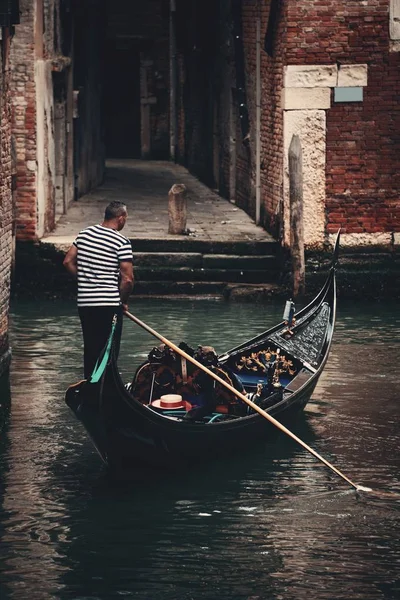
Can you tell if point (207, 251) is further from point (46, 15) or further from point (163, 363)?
Result: point (163, 363)

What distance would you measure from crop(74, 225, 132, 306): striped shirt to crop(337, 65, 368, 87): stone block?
539cm

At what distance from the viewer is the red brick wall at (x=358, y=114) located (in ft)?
40.1

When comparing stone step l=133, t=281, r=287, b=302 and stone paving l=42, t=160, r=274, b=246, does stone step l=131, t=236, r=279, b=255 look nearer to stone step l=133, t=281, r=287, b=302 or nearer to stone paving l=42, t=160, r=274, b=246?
stone paving l=42, t=160, r=274, b=246

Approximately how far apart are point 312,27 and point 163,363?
17.8ft

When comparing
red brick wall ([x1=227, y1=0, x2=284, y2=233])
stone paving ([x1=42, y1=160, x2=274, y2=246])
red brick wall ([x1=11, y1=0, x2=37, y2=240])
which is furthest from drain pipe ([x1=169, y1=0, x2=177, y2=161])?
red brick wall ([x1=11, y1=0, x2=37, y2=240])

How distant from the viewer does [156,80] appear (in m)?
21.7

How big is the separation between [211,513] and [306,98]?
21.0ft

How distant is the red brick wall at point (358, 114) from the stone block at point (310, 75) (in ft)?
0.18

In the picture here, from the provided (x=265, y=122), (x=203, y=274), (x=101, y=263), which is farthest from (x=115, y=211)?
(x=265, y=122)

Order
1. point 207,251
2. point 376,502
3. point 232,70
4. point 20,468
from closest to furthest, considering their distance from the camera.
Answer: point 376,502 → point 20,468 → point 207,251 → point 232,70

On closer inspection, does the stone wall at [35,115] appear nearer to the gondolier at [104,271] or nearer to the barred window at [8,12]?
the barred window at [8,12]

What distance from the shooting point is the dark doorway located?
21562 mm

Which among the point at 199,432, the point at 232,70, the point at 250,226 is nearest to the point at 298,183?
the point at 250,226

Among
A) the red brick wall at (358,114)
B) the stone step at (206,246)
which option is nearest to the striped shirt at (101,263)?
the red brick wall at (358,114)
